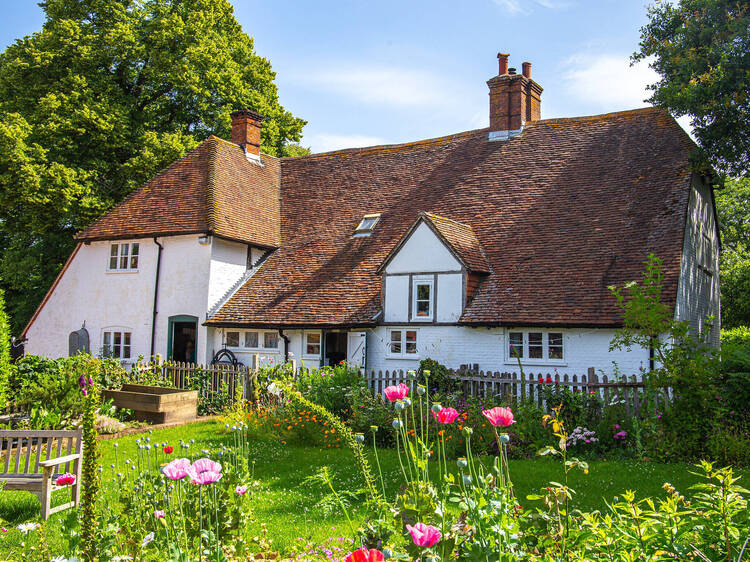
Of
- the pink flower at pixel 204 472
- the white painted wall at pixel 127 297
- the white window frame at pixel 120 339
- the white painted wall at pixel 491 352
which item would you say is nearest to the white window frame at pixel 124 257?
the white painted wall at pixel 127 297

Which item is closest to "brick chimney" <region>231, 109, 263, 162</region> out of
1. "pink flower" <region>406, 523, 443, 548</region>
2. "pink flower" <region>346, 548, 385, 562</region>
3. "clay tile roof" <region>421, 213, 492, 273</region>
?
"clay tile roof" <region>421, 213, 492, 273</region>

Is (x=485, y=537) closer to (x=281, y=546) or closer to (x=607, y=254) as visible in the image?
(x=281, y=546)

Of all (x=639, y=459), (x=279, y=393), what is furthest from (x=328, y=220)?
(x=639, y=459)

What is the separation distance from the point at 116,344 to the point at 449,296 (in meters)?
12.8

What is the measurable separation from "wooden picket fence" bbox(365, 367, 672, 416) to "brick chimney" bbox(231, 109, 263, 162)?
14.7m

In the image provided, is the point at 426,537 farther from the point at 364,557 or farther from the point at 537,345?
the point at 537,345

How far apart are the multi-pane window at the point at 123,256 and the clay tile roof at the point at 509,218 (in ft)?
14.3

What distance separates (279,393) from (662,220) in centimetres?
1119

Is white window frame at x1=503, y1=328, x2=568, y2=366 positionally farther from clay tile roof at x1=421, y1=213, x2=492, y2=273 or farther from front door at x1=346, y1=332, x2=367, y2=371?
front door at x1=346, y1=332, x2=367, y2=371

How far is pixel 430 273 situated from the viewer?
18.8 metres

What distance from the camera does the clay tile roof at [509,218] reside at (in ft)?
57.0

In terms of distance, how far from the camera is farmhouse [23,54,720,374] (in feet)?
57.6

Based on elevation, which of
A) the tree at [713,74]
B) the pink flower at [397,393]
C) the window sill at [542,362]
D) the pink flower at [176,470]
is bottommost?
the pink flower at [176,470]

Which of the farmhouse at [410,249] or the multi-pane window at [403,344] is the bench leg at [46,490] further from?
the multi-pane window at [403,344]
